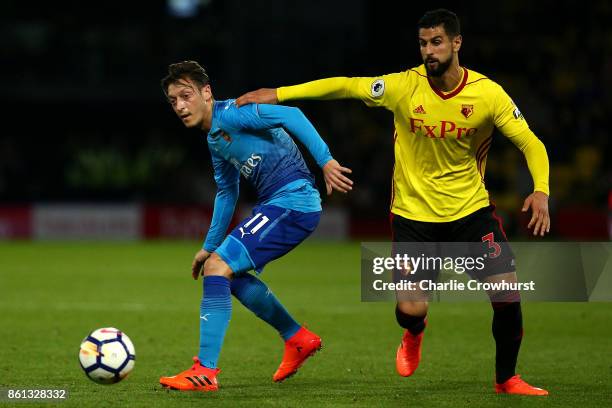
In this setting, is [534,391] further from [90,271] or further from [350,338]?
[90,271]

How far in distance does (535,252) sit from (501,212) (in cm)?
1205

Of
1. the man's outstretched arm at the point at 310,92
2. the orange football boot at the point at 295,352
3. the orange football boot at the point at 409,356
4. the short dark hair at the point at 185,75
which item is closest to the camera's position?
the man's outstretched arm at the point at 310,92

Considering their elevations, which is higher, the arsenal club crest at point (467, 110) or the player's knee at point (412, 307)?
the arsenal club crest at point (467, 110)

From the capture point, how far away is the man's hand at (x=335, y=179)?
17.8ft

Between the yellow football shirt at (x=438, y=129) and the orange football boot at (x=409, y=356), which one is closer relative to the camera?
the yellow football shirt at (x=438, y=129)

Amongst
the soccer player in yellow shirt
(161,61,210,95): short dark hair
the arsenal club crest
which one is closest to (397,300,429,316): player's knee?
the soccer player in yellow shirt

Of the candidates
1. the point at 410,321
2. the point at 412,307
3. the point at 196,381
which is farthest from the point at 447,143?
the point at 196,381

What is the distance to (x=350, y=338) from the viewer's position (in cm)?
862

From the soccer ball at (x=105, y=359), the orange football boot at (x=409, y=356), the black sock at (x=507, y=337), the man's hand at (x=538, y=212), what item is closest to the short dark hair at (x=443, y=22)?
the man's hand at (x=538, y=212)

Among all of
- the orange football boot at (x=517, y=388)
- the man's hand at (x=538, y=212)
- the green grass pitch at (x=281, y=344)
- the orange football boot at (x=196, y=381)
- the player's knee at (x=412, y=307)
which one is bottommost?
the green grass pitch at (x=281, y=344)

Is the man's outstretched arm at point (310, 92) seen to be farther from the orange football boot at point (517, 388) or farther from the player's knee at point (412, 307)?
the orange football boot at point (517, 388)

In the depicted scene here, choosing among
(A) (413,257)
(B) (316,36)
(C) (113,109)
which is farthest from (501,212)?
(A) (413,257)

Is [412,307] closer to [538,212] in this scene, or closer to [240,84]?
[538,212]

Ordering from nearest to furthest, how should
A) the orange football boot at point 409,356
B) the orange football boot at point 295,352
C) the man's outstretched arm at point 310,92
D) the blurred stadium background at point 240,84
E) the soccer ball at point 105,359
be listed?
the soccer ball at point 105,359
the man's outstretched arm at point 310,92
the orange football boot at point 295,352
the orange football boot at point 409,356
the blurred stadium background at point 240,84
